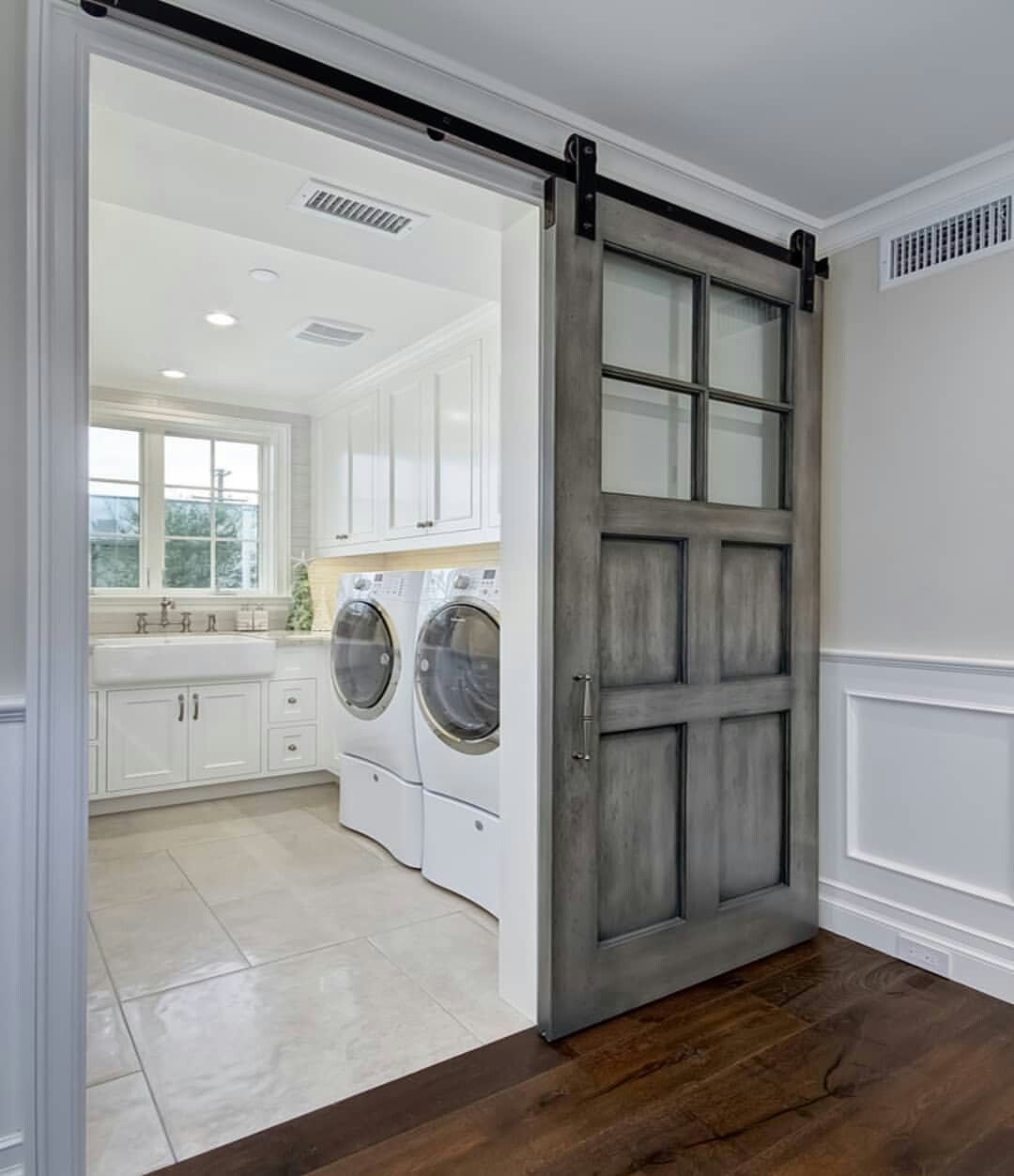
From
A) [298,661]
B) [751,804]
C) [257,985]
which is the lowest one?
[257,985]

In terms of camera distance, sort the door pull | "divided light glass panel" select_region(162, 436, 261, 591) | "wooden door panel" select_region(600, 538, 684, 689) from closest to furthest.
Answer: the door pull < "wooden door panel" select_region(600, 538, 684, 689) < "divided light glass panel" select_region(162, 436, 261, 591)

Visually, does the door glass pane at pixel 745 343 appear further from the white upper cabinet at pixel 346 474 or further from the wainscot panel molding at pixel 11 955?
the white upper cabinet at pixel 346 474

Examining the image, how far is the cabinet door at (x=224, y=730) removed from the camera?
426 centimetres

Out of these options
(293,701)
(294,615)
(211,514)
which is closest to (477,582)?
(293,701)

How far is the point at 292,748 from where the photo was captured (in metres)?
4.59

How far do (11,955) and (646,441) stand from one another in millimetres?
1920

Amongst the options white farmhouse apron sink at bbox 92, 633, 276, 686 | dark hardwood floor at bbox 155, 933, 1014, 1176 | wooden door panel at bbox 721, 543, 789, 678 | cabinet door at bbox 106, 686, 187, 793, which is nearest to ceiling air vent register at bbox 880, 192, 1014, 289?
wooden door panel at bbox 721, 543, 789, 678

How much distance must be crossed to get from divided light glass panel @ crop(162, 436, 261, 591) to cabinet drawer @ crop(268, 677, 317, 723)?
852mm

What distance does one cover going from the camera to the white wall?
7.59 ft

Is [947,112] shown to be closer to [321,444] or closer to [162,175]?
[162,175]

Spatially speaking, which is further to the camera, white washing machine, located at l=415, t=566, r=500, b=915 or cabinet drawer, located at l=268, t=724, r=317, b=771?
cabinet drawer, located at l=268, t=724, r=317, b=771

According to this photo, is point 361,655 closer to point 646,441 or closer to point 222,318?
point 222,318

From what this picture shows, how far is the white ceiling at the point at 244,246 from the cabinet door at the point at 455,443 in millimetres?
225

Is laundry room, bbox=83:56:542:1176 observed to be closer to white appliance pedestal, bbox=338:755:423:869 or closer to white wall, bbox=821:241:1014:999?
white appliance pedestal, bbox=338:755:423:869
